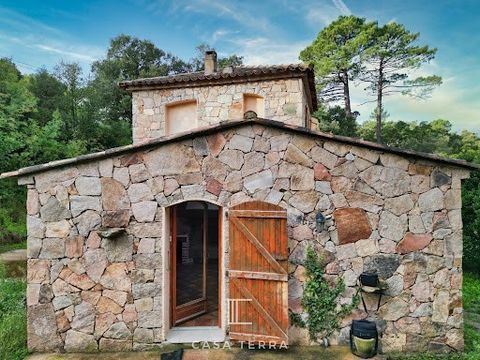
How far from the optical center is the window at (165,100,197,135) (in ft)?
32.1

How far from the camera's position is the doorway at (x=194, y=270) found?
4.89 metres

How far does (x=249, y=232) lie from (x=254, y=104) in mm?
5803

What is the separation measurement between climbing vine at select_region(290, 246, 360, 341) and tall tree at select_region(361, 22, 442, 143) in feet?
55.7

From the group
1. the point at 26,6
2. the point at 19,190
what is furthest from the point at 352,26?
the point at 19,190

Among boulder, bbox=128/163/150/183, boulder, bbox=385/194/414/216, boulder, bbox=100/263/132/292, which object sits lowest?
boulder, bbox=100/263/132/292

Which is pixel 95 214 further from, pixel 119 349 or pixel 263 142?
pixel 263 142

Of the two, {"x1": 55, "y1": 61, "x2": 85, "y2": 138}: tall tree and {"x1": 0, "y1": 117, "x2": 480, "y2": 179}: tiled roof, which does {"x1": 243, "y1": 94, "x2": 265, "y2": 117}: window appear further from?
{"x1": 55, "y1": 61, "x2": 85, "y2": 138}: tall tree

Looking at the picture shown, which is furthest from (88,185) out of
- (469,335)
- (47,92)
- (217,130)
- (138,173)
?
(47,92)

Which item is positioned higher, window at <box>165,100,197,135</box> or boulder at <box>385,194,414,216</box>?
window at <box>165,100,197,135</box>

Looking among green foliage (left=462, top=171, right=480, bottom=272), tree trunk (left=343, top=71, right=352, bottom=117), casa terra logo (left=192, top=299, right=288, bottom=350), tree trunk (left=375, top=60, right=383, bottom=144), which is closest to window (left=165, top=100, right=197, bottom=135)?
casa terra logo (left=192, top=299, right=288, bottom=350)

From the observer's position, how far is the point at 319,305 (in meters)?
4.38

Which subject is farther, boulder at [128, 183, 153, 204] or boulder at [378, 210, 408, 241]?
boulder at [128, 183, 153, 204]

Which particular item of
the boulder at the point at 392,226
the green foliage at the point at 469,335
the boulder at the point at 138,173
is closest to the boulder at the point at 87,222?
the boulder at the point at 138,173

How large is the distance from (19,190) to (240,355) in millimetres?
10544
